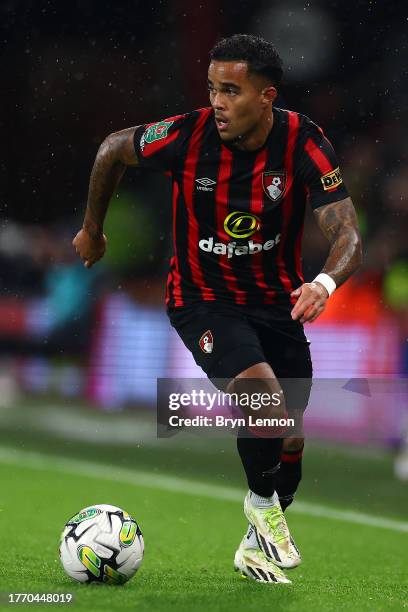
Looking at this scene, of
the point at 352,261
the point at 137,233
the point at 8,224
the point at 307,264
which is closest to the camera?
the point at 352,261

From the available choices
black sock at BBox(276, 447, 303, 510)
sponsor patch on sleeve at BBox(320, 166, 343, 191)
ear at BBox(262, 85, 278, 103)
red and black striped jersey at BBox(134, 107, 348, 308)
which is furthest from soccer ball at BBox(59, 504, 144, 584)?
ear at BBox(262, 85, 278, 103)

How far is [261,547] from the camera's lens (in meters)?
4.57

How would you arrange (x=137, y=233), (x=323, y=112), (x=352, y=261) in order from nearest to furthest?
1. (x=352, y=261)
2. (x=323, y=112)
3. (x=137, y=233)

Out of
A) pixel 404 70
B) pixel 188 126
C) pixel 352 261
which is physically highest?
pixel 404 70

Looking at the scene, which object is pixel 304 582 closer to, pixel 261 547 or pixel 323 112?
pixel 261 547

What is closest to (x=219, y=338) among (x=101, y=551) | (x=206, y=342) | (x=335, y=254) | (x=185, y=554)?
(x=206, y=342)

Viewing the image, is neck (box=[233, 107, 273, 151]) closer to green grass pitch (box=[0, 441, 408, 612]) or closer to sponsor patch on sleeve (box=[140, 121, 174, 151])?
sponsor patch on sleeve (box=[140, 121, 174, 151])

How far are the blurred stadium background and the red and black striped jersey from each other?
3300 millimetres

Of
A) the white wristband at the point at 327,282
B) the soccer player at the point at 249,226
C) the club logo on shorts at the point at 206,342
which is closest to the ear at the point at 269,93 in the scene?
the soccer player at the point at 249,226

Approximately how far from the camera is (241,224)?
15.1 ft

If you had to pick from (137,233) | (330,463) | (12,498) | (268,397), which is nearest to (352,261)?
(268,397)

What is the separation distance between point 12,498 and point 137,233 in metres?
4.13

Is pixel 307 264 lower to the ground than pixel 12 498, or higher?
higher

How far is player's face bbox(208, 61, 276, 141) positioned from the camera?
14.5ft
